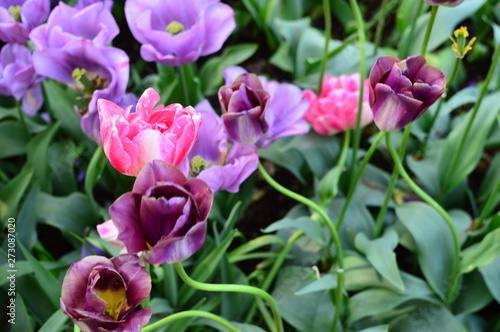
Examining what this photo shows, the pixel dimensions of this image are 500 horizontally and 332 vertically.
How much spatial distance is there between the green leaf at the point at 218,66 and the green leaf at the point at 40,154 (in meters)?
0.42

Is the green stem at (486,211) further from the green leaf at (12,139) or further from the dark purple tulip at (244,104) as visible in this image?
the green leaf at (12,139)

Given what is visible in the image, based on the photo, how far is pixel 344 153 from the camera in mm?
1155

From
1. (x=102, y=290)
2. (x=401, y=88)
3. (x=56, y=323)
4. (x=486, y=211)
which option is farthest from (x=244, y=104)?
(x=486, y=211)

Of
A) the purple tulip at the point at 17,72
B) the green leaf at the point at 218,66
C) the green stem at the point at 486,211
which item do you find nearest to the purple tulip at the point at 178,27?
the purple tulip at the point at 17,72

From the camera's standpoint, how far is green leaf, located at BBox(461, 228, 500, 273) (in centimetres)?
96

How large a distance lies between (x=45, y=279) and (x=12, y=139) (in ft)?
1.48

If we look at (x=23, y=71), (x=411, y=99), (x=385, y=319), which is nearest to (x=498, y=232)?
(x=385, y=319)

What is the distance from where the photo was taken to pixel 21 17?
0.98 meters

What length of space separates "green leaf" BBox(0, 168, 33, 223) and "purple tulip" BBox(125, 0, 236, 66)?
0.33 meters

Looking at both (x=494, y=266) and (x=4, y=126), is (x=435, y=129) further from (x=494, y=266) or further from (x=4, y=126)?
(x=4, y=126)

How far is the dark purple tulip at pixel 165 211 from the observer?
514 mm

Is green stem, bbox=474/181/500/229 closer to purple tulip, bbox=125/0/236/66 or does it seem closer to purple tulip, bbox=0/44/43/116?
purple tulip, bbox=125/0/236/66

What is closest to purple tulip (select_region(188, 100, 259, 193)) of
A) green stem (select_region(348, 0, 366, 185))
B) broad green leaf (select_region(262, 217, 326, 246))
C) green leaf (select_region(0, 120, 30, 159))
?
broad green leaf (select_region(262, 217, 326, 246))

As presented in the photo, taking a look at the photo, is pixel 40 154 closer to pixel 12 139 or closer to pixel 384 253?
pixel 12 139
